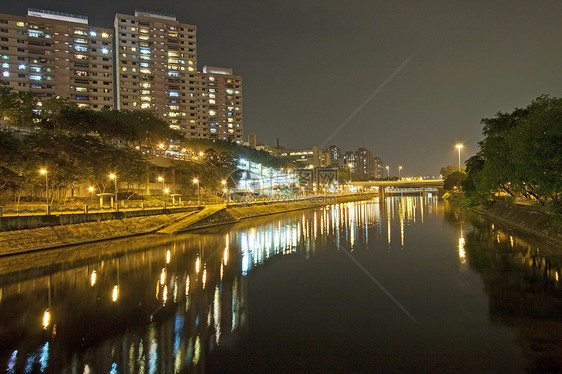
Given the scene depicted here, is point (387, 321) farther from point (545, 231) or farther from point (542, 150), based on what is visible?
point (545, 231)

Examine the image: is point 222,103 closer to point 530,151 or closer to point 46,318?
point 530,151

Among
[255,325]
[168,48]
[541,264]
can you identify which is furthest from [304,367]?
[168,48]

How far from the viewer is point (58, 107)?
5491 centimetres

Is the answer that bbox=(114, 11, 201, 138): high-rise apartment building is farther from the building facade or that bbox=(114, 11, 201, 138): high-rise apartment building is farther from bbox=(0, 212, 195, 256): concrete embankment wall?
bbox=(0, 212, 195, 256): concrete embankment wall

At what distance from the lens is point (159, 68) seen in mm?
130750

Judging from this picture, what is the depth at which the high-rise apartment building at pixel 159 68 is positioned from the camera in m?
125

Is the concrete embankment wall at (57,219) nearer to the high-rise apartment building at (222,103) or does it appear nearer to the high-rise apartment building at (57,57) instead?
the high-rise apartment building at (57,57)

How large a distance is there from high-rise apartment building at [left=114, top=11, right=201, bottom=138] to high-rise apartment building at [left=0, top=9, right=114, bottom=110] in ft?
32.2

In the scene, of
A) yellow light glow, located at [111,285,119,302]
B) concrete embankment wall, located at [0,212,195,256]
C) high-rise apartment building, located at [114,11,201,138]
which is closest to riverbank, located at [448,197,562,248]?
yellow light glow, located at [111,285,119,302]

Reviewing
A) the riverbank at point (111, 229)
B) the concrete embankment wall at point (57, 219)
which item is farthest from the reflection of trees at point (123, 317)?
the concrete embankment wall at point (57, 219)

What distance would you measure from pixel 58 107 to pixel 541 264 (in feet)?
197

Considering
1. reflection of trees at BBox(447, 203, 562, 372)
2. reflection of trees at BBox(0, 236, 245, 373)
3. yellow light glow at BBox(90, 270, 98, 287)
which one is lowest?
reflection of trees at BBox(447, 203, 562, 372)

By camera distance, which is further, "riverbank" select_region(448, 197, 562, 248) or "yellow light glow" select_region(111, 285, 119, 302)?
"riverbank" select_region(448, 197, 562, 248)

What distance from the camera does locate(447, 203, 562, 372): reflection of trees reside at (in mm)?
10359
